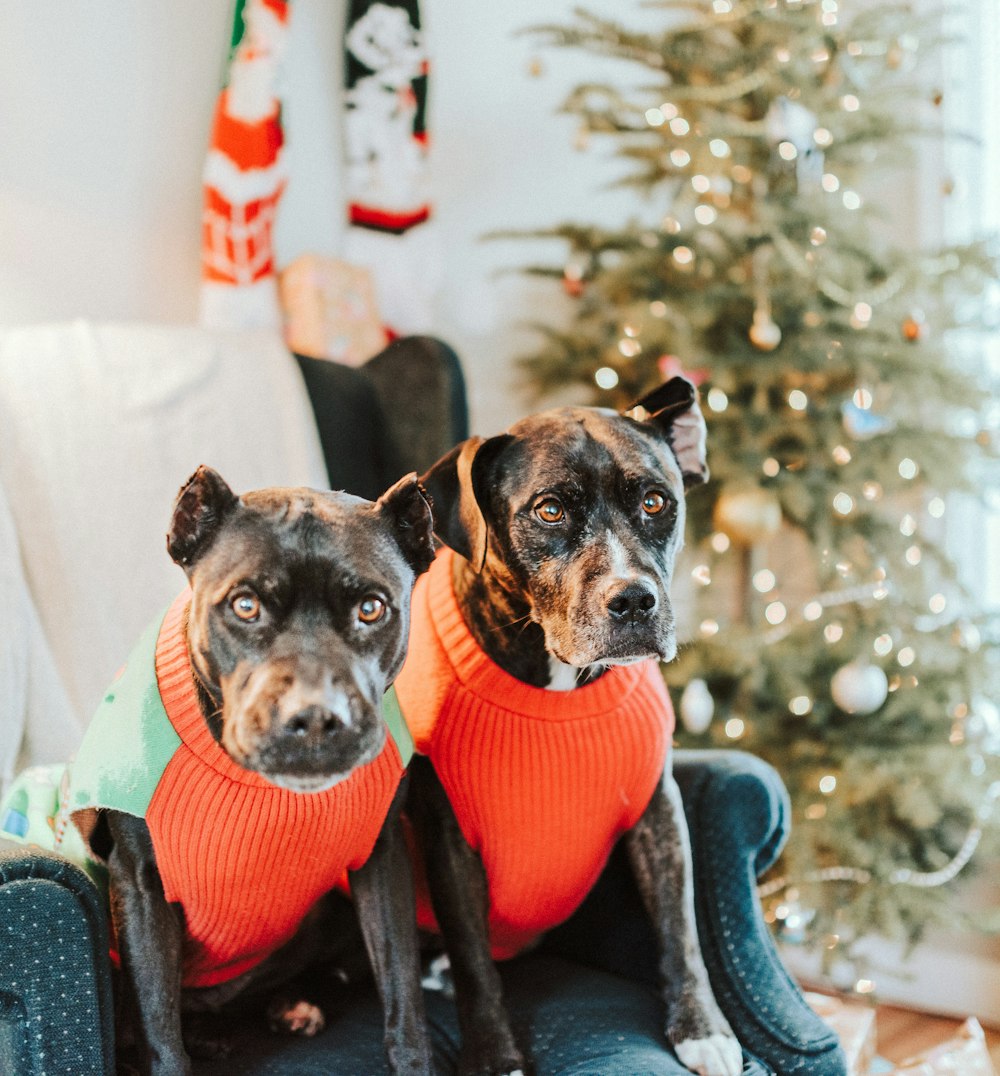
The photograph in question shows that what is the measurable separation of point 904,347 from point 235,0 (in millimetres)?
1894

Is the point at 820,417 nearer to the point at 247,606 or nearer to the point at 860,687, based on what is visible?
the point at 860,687

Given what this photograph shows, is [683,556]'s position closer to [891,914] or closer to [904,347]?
[904,347]

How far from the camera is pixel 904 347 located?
9.17 ft

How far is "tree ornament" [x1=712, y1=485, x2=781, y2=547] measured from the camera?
272 cm

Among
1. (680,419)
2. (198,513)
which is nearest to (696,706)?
(680,419)

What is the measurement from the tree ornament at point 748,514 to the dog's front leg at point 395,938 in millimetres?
1549

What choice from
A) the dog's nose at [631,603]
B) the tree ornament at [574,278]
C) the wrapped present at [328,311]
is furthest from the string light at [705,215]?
the dog's nose at [631,603]

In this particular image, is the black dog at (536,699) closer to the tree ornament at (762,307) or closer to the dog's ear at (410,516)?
the dog's ear at (410,516)

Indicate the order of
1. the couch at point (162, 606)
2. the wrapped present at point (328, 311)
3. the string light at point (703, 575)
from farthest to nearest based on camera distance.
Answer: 1. the string light at point (703, 575)
2. the wrapped present at point (328, 311)
3. the couch at point (162, 606)

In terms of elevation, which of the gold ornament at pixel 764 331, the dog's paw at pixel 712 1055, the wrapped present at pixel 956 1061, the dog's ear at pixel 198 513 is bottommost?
the wrapped present at pixel 956 1061

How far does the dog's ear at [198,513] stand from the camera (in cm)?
119

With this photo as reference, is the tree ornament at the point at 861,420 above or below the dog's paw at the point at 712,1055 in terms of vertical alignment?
above

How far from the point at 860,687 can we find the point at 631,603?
56.2 inches

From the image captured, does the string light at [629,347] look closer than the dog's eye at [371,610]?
No
